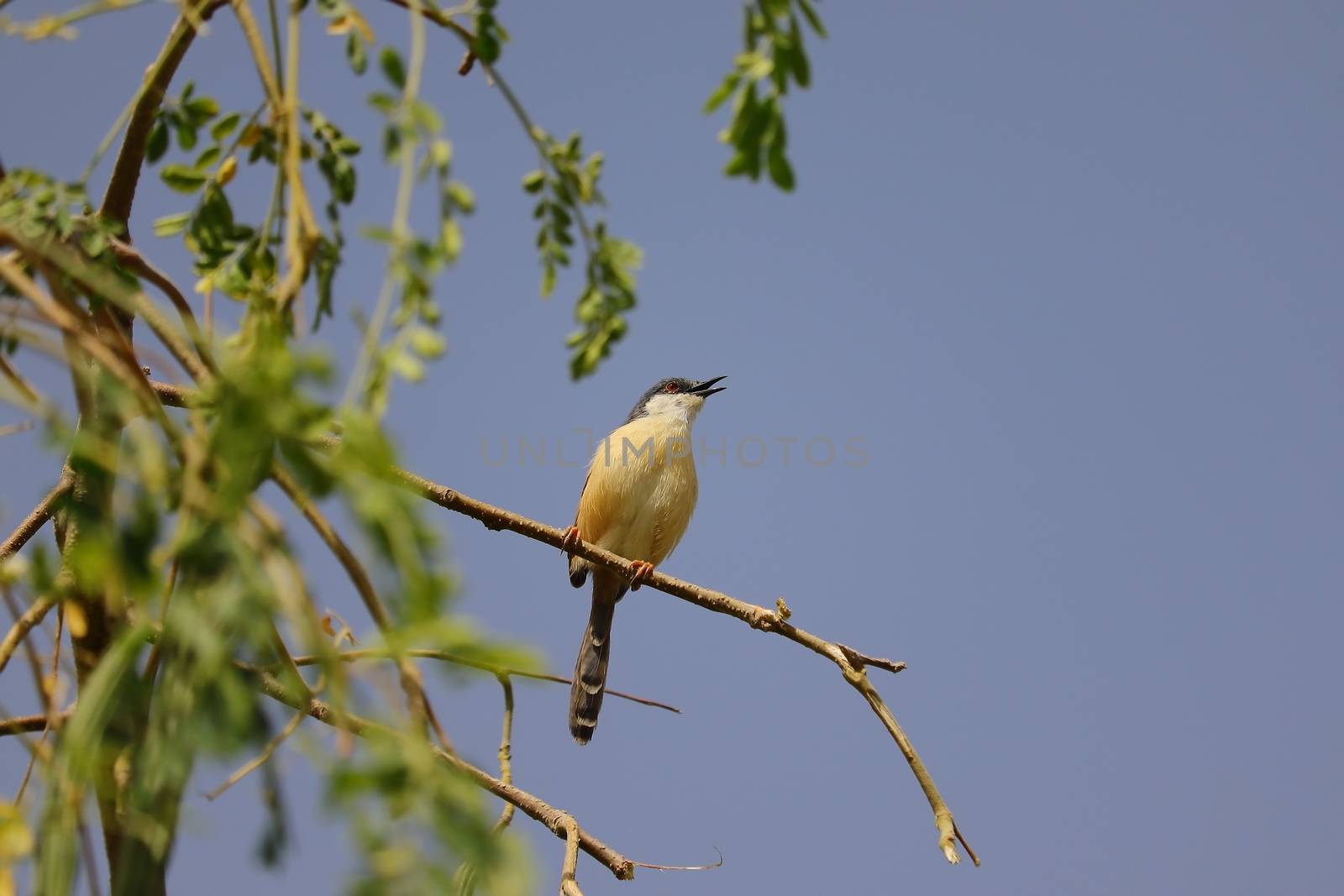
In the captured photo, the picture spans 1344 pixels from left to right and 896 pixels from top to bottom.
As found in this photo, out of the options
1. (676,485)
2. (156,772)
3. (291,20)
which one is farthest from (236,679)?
(676,485)

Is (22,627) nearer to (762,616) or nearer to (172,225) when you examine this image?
(172,225)

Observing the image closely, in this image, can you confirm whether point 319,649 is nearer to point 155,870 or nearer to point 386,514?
point 386,514

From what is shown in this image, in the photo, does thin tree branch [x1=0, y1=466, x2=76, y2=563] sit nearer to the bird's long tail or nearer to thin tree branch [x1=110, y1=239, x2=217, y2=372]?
thin tree branch [x1=110, y1=239, x2=217, y2=372]

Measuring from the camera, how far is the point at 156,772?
112 cm

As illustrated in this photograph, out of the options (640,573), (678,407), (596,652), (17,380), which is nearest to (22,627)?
(17,380)

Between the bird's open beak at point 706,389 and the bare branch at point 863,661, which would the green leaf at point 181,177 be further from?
the bird's open beak at point 706,389

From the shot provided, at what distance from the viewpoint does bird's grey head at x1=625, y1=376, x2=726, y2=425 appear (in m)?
8.19

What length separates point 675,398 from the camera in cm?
828

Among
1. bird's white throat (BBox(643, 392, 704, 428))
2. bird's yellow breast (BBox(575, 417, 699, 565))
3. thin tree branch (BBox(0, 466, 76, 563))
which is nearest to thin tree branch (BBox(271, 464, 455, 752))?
thin tree branch (BBox(0, 466, 76, 563))

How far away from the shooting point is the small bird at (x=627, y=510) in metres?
7.24

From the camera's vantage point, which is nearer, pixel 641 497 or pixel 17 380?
pixel 17 380

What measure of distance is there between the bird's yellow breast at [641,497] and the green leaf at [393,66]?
5.80 metres

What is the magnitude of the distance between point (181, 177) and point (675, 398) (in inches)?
243

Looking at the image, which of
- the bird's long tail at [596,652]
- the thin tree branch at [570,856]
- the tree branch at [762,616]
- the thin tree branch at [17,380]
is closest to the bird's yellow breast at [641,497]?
the bird's long tail at [596,652]
